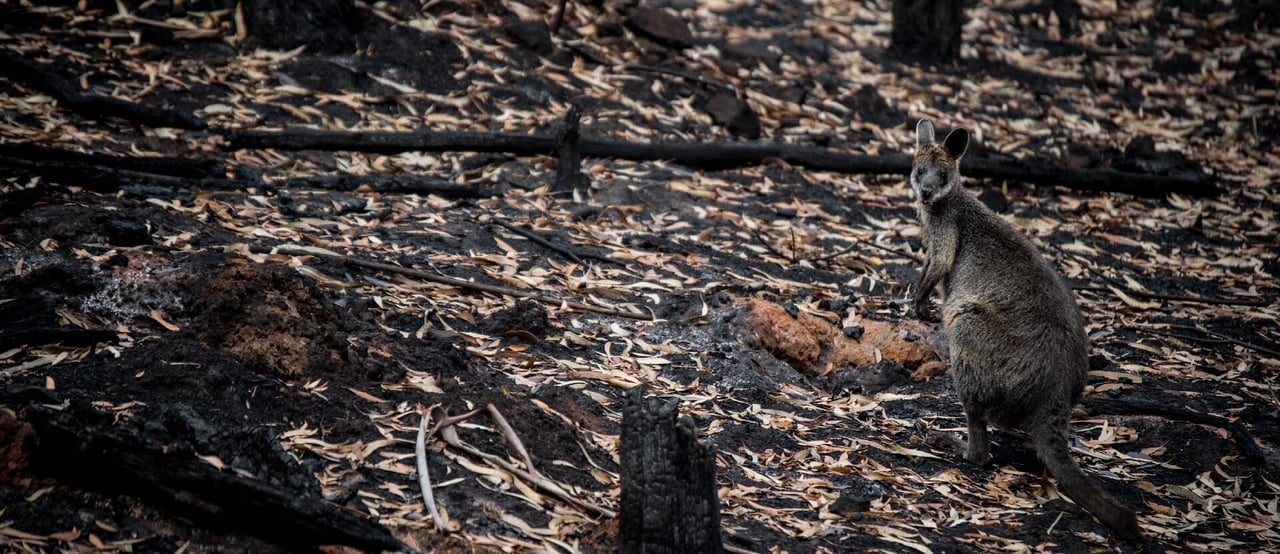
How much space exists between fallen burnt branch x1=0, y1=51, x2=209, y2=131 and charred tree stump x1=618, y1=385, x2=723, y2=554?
5.44 m

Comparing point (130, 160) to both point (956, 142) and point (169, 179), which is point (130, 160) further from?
point (956, 142)

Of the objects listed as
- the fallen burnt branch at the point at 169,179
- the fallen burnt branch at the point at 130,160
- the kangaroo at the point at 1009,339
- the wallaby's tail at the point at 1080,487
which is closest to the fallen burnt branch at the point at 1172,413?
the kangaroo at the point at 1009,339

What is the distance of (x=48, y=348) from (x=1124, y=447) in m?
5.39

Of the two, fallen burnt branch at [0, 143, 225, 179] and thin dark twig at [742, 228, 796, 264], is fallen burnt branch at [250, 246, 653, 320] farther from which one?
thin dark twig at [742, 228, 796, 264]

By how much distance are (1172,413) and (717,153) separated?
446cm

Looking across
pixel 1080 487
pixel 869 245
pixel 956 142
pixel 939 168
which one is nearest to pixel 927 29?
pixel 869 245

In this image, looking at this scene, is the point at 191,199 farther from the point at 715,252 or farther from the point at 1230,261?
the point at 1230,261

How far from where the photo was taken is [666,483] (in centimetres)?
363

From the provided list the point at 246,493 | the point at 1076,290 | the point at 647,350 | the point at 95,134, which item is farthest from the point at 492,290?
the point at 1076,290

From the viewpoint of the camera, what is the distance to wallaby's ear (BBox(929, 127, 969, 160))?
5.76 meters

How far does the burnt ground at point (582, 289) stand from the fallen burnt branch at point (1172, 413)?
65mm

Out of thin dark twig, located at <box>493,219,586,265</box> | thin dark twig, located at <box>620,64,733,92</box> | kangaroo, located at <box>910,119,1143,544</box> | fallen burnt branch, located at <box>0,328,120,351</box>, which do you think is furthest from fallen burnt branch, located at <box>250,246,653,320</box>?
thin dark twig, located at <box>620,64,733,92</box>

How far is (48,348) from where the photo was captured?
414 cm

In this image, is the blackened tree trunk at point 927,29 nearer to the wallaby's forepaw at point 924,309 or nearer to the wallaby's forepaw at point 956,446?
the wallaby's forepaw at point 924,309
